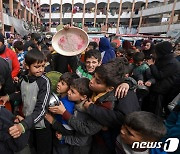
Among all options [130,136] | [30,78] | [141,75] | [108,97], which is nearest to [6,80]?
[30,78]

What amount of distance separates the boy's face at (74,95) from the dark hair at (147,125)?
2.05ft

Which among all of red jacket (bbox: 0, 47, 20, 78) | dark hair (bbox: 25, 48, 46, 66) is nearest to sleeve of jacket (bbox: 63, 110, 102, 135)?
dark hair (bbox: 25, 48, 46, 66)

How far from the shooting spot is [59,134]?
5.83ft

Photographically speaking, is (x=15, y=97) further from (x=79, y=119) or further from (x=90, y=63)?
(x=90, y=63)

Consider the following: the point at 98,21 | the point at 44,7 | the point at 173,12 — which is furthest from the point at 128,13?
the point at 44,7

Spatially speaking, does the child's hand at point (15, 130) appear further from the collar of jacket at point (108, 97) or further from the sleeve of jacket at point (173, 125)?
the sleeve of jacket at point (173, 125)

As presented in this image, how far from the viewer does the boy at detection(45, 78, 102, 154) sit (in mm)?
1554

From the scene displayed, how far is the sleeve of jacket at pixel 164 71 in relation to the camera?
290 cm

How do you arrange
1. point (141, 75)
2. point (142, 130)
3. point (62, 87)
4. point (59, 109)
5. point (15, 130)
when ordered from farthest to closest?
point (141, 75) < point (62, 87) < point (59, 109) < point (15, 130) < point (142, 130)

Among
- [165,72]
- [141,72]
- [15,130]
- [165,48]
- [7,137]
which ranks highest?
[165,48]

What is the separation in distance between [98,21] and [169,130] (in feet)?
133

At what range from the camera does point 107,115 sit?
141cm

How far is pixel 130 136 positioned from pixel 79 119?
1.78ft

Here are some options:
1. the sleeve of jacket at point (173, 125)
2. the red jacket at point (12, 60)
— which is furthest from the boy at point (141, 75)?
the red jacket at point (12, 60)
